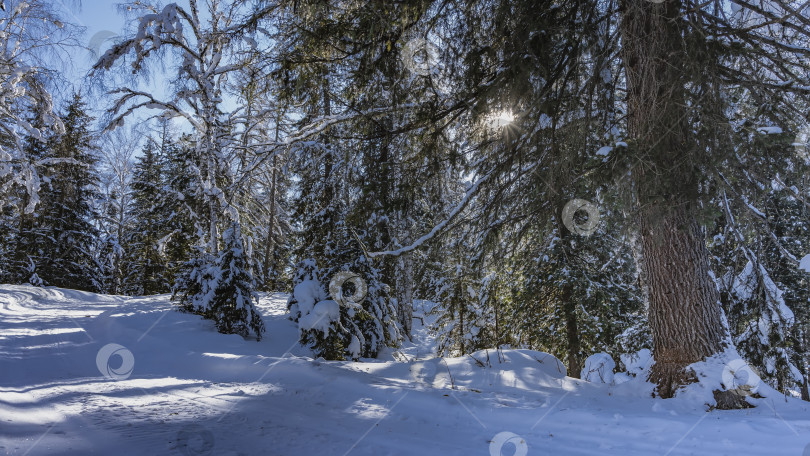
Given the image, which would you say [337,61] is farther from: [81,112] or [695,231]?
[81,112]

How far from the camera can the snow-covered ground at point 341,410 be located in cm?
260

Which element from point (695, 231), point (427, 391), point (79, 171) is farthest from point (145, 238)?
point (695, 231)

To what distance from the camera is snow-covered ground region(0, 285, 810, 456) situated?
2.60 meters

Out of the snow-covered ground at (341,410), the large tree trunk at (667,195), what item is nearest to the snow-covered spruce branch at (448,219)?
the snow-covered ground at (341,410)

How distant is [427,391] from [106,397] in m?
2.76

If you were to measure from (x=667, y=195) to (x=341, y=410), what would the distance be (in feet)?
11.8

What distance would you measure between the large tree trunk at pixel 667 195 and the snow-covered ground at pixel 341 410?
26.3 inches

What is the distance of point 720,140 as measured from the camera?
12.1 ft

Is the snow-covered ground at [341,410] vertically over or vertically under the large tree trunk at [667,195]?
under

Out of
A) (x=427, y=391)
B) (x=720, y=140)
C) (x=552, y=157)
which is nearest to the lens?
(x=720, y=140)

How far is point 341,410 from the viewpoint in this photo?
339cm

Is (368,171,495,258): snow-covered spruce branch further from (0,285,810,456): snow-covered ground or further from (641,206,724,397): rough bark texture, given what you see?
(641,206,724,397): rough bark texture

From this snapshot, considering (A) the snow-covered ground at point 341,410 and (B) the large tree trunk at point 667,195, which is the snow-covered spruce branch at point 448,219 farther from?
(B) the large tree trunk at point 667,195

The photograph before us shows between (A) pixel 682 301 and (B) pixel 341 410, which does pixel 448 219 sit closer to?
(B) pixel 341 410
